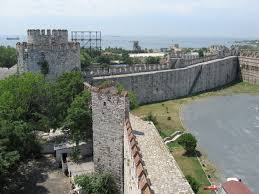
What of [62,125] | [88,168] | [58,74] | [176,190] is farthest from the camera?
[58,74]

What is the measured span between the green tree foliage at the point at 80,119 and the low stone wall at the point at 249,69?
35.7 m

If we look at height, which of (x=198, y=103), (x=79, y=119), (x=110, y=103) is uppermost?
(x=110, y=103)

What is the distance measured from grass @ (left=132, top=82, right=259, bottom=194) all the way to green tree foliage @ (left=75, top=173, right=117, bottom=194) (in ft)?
14.4

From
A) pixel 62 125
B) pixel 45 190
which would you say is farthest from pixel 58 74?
pixel 45 190

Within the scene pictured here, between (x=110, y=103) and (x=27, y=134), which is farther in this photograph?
(x=27, y=134)

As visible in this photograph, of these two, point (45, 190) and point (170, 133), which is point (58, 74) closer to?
point (170, 133)

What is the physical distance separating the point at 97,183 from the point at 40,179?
4.06m

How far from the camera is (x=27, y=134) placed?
20797 mm

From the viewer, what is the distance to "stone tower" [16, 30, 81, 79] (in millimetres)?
28438

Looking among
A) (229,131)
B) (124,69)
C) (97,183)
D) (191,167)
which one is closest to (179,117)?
(229,131)

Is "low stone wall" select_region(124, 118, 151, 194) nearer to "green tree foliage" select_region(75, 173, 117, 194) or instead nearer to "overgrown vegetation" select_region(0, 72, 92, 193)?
"green tree foliage" select_region(75, 173, 117, 194)

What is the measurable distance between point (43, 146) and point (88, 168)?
13.5ft

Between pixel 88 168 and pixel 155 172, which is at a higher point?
pixel 155 172

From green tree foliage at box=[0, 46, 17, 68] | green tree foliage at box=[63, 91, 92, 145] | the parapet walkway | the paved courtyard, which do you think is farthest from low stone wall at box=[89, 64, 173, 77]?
the parapet walkway
